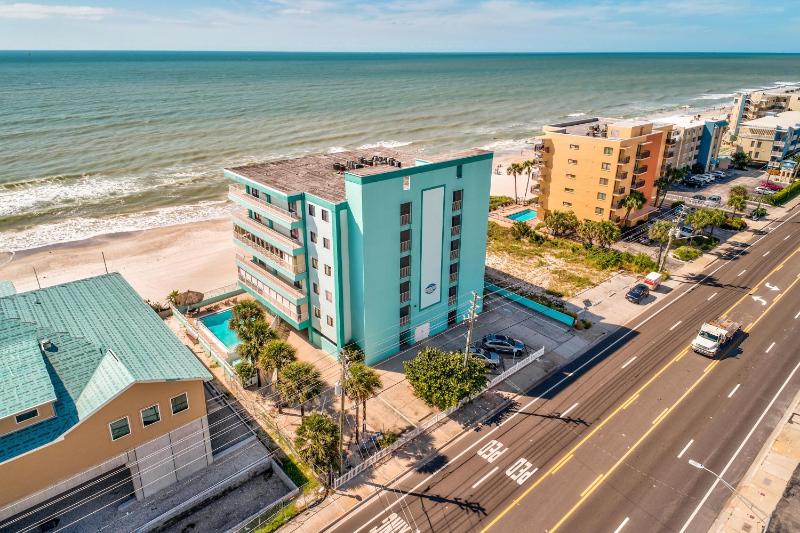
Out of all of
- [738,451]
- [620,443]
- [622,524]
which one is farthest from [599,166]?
[622,524]

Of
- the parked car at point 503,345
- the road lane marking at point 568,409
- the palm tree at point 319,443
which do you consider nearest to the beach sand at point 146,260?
the palm tree at point 319,443

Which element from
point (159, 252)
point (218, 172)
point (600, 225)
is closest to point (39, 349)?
point (159, 252)

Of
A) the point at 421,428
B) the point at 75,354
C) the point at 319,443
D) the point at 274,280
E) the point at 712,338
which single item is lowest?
the point at 421,428

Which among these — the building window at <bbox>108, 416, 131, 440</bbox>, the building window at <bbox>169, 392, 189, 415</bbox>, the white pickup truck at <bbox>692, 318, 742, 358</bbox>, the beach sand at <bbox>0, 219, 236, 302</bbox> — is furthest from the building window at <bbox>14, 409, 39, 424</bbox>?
the white pickup truck at <bbox>692, 318, 742, 358</bbox>

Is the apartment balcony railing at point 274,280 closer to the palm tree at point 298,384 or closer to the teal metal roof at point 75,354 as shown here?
the palm tree at point 298,384

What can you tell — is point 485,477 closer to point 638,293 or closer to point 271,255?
point 271,255
